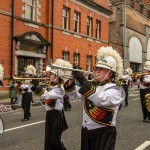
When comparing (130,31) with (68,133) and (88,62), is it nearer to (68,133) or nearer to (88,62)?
(88,62)

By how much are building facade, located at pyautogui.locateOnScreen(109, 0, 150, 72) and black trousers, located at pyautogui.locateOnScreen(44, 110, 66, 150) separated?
27900mm

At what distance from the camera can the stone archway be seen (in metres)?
36.0

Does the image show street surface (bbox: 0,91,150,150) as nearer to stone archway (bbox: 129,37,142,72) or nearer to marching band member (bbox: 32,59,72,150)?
marching band member (bbox: 32,59,72,150)

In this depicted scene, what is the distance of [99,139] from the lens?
12.5 feet

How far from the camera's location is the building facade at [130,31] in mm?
34188

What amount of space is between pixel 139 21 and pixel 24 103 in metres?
30.4

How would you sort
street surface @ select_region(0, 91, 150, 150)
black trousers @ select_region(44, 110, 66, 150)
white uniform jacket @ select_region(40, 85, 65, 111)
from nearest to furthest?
black trousers @ select_region(44, 110, 66, 150) < white uniform jacket @ select_region(40, 85, 65, 111) < street surface @ select_region(0, 91, 150, 150)

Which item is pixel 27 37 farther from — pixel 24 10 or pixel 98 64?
pixel 98 64

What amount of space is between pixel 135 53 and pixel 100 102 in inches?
1350

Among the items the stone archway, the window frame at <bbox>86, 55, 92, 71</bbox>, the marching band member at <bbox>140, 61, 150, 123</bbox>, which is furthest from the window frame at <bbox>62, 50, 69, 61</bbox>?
the marching band member at <bbox>140, 61, 150, 123</bbox>

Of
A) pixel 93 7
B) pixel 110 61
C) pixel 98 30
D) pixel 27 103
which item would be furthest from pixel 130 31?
pixel 110 61

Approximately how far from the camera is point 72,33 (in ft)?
80.7

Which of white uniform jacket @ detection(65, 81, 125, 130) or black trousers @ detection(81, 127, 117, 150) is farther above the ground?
white uniform jacket @ detection(65, 81, 125, 130)

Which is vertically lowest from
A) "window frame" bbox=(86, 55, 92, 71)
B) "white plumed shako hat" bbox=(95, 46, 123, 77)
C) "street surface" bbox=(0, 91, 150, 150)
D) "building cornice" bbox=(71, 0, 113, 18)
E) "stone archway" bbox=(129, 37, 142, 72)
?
"street surface" bbox=(0, 91, 150, 150)
